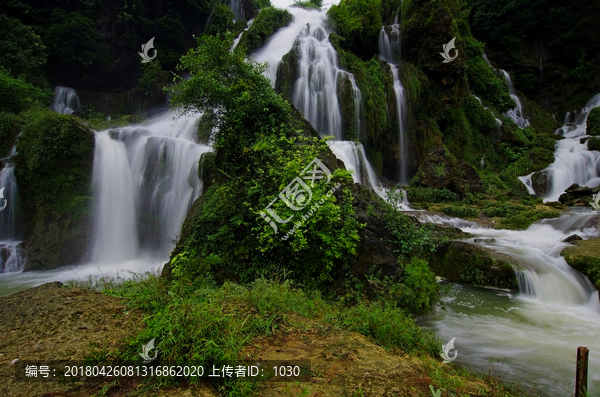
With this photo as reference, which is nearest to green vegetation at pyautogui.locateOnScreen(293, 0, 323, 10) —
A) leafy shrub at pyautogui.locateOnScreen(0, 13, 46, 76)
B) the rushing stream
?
the rushing stream

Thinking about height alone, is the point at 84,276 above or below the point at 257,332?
below

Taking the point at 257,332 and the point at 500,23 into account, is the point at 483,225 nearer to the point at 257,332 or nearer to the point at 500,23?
the point at 257,332

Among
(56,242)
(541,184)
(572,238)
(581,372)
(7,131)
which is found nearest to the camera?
(581,372)

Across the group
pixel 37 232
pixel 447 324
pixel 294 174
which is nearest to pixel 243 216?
pixel 294 174

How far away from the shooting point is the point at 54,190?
35.6ft

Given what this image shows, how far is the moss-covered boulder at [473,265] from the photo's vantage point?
7039 millimetres

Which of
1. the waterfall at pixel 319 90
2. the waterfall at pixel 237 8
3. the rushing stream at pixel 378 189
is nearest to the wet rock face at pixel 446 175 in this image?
the rushing stream at pixel 378 189

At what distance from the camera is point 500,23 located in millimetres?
25688

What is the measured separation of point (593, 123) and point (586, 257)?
58.3 feet

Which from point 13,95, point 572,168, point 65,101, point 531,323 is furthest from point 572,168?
point 65,101

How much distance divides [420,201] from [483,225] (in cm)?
334

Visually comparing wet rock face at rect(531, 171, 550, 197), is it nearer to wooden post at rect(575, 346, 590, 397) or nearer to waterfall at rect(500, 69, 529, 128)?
waterfall at rect(500, 69, 529, 128)

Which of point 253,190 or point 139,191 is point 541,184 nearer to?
point 253,190

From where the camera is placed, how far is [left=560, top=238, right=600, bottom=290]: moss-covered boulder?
644cm
